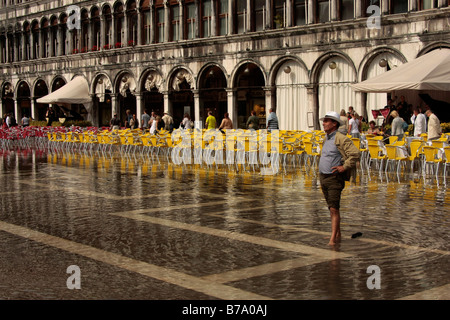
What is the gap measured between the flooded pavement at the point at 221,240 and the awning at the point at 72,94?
74.9 feet

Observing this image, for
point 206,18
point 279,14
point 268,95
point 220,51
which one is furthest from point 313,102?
point 206,18

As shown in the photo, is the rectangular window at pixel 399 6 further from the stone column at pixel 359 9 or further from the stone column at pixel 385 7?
the stone column at pixel 359 9

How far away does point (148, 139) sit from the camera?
25.4 m

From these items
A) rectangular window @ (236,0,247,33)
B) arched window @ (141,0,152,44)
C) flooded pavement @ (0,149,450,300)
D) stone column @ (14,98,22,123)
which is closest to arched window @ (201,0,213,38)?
rectangular window @ (236,0,247,33)

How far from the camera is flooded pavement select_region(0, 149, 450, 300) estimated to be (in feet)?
23.0

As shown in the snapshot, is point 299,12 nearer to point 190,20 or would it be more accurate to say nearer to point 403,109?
point 190,20

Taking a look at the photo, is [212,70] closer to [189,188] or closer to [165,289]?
[189,188]

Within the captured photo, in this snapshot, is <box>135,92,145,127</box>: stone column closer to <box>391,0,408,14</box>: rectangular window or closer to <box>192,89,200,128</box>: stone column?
<box>192,89,200,128</box>: stone column

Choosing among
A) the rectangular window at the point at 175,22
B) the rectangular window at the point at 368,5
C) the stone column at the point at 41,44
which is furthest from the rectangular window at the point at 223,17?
the stone column at the point at 41,44

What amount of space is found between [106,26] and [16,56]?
44.0 feet

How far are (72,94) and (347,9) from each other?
19254 millimetres

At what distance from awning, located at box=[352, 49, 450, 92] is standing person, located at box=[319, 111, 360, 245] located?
10.5m
